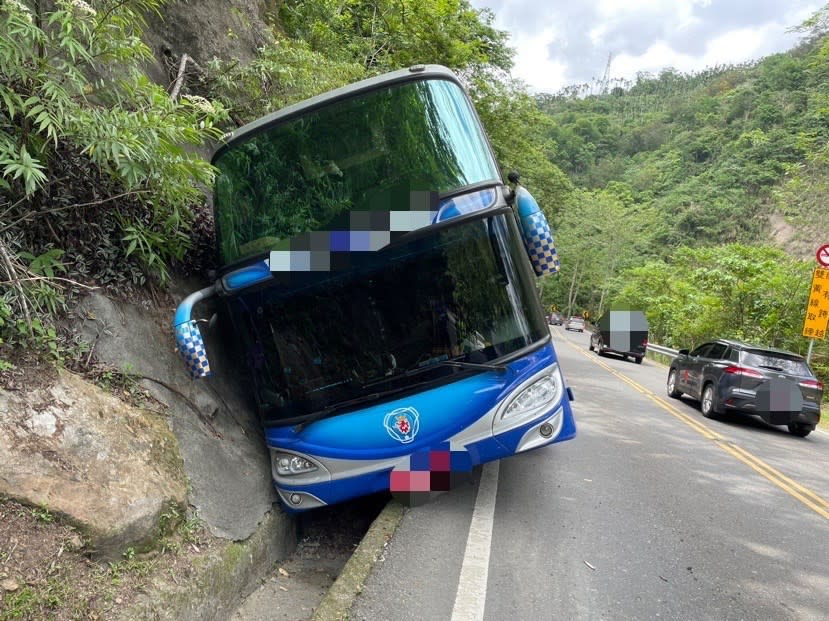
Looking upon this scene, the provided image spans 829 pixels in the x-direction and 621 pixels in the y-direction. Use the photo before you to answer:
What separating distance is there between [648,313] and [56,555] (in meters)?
34.0

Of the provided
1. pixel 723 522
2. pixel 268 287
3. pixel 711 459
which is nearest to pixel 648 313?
pixel 711 459

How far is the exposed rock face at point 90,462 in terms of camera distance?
2.81m

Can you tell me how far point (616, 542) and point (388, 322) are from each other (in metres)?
2.42

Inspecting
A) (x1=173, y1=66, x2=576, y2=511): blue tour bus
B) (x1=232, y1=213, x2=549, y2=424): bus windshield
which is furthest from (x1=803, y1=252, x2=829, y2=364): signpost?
(x1=232, y1=213, x2=549, y2=424): bus windshield

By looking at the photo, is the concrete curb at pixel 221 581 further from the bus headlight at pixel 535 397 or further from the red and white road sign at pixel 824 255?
the red and white road sign at pixel 824 255

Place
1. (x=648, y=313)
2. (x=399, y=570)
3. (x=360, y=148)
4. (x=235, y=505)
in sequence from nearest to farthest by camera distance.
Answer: (x=399, y=570)
(x=235, y=505)
(x=360, y=148)
(x=648, y=313)

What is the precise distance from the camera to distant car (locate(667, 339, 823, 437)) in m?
9.15

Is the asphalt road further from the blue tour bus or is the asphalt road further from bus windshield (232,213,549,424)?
bus windshield (232,213,549,424)

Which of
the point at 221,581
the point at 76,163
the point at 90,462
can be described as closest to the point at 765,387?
the point at 221,581

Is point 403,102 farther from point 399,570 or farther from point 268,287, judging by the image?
point 399,570

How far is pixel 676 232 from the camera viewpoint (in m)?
52.8

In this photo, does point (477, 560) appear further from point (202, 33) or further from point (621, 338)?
point (621, 338)

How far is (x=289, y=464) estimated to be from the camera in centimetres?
411

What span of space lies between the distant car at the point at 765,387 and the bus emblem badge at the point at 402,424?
26.0ft
